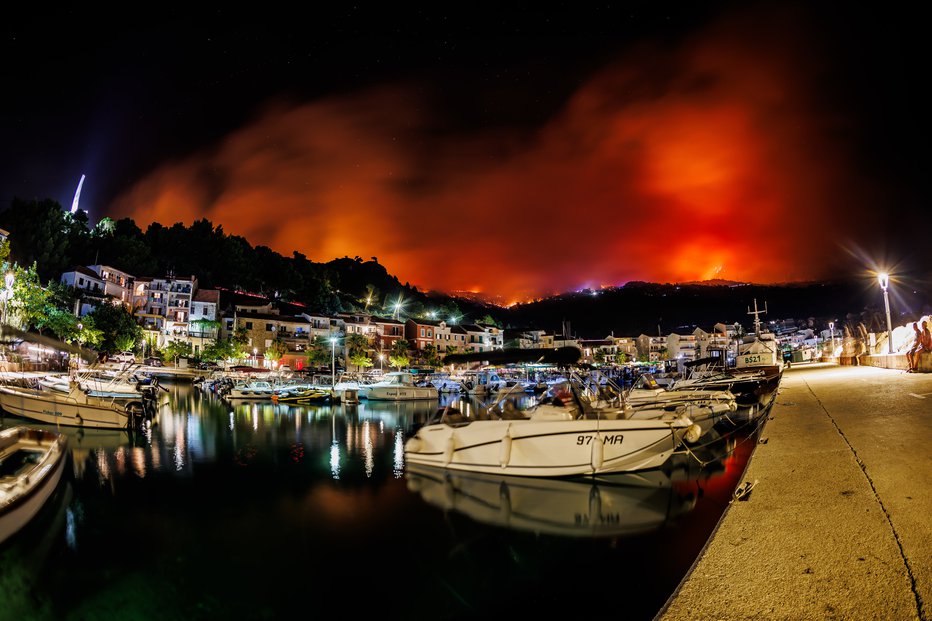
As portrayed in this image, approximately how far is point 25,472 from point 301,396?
2979 centimetres

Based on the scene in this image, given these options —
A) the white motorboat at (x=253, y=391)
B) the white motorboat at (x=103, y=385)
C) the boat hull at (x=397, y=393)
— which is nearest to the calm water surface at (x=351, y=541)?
the white motorboat at (x=103, y=385)

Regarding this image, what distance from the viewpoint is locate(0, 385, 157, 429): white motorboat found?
78.6ft

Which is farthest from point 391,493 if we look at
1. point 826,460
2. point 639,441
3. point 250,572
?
point 826,460

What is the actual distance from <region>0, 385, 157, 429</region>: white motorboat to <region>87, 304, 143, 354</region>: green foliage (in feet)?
139

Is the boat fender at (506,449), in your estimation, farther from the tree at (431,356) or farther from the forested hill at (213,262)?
the tree at (431,356)

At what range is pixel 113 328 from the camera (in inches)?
2468

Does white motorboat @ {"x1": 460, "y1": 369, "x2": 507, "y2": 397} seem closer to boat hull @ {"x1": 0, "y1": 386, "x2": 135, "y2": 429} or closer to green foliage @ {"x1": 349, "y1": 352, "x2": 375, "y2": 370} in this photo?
green foliage @ {"x1": 349, "y1": 352, "x2": 375, "y2": 370}

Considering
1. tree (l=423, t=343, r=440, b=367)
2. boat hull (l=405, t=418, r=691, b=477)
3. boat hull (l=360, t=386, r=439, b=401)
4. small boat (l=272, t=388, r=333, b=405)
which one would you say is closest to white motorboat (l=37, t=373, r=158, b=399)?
small boat (l=272, t=388, r=333, b=405)

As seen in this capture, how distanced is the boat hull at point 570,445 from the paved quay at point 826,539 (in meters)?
4.70

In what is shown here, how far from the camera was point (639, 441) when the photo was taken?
43.7 feet

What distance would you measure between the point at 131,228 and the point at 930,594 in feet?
362

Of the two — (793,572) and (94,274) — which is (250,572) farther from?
(94,274)

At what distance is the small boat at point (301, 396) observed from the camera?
39906 mm

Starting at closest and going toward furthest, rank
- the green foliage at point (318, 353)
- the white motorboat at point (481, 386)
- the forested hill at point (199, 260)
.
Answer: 1. the white motorboat at point (481, 386)
2. the forested hill at point (199, 260)
3. the green foliage at point (318, 353)
